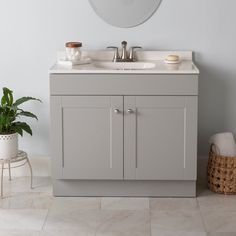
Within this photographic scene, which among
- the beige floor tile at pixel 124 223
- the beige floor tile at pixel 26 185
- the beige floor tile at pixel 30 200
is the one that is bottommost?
the beige floor tile at pixel 124 223

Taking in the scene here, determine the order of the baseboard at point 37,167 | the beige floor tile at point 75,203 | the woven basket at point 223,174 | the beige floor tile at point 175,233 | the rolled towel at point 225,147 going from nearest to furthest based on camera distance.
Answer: the beige floor tile at point 175,233
the beige floor tile at point 75,203
the woven basket at point 223,174
the rolled towel at point 225,147
the baseboard at point 37,167

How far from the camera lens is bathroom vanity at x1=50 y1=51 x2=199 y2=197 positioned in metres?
3.98

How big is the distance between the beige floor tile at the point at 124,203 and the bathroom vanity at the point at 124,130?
6cm

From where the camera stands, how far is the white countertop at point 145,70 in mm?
3961

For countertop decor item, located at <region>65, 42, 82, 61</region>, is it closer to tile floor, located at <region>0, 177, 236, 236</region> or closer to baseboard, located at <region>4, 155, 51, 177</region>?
baseboard, located at <region>4, 155, 51, 177</region>

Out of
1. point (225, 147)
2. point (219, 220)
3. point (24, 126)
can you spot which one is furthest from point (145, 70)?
point (219, 220)

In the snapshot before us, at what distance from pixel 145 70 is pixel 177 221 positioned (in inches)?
37.4

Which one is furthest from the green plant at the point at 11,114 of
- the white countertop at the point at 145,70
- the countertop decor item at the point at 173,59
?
the countertop decor item at the point at 173,59

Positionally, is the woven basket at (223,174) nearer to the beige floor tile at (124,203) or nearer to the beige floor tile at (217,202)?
the beige floor tile at (217,202)

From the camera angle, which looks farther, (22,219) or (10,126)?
(10,126)

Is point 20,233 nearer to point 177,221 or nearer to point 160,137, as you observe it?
point 177,221

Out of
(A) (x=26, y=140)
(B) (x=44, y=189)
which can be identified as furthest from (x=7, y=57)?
(B) (x=44, y=189)

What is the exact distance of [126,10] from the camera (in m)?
4.36

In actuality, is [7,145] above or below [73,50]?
below
